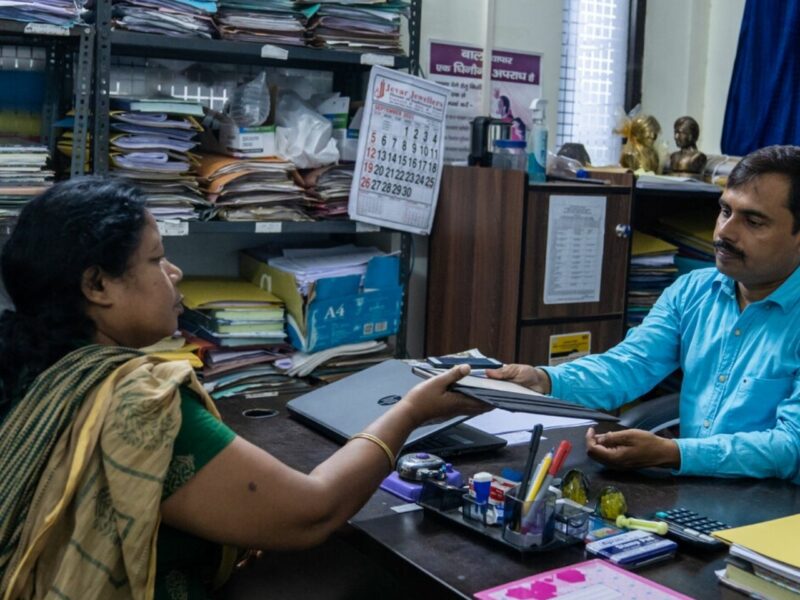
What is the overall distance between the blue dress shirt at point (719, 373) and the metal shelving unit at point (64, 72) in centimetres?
132

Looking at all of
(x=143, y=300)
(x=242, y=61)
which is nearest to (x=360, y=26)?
(x=242, y=61)

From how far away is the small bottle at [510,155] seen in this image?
9.66 feet

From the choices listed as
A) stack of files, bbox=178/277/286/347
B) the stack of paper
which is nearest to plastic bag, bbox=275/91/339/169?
stack of files, bbox=178/277/286/347

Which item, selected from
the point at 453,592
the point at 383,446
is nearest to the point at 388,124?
the point at 383,446

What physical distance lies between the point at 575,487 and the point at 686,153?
86.3 inches

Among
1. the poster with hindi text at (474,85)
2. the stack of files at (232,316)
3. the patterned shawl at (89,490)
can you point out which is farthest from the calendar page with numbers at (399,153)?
the patterned shawl at (89,490)

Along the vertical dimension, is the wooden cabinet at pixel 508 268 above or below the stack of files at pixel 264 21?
Answer: below

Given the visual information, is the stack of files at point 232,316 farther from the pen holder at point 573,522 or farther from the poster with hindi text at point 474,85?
the pen holder at point 573,522

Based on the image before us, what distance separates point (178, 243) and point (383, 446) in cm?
179

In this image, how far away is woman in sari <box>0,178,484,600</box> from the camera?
1128mm

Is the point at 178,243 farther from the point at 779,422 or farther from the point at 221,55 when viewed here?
the point at 779,422

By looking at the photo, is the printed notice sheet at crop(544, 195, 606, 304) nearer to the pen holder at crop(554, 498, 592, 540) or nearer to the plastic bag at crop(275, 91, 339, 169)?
the plastic bag at crop(275, 91, 339, 169)

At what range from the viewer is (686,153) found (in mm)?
3387

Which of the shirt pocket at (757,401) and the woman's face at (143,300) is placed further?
the shirt pocket at (757,401)
